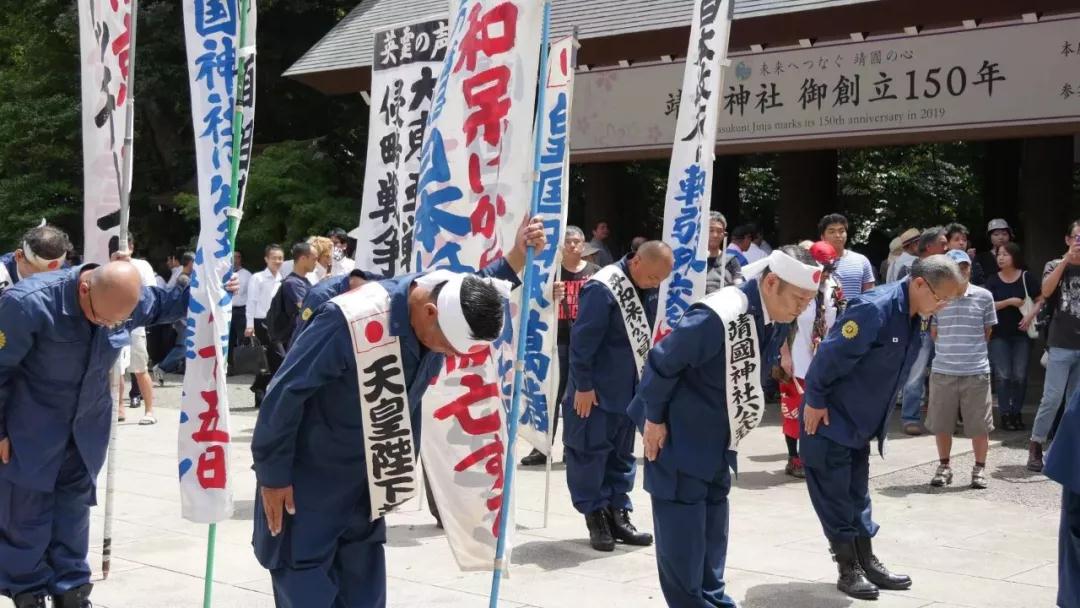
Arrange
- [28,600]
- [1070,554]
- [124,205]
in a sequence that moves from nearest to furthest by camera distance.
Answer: [1070,554] → [28,600] → [124,205]

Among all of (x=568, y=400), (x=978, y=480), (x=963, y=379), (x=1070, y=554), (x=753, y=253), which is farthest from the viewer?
(x=753, y=253)

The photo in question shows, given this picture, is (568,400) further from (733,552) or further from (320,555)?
(320,555)

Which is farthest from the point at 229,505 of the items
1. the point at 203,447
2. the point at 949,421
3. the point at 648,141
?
the point at 648,141

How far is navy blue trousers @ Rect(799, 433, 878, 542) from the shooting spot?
642 cm

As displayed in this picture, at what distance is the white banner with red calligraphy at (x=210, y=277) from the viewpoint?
583cm

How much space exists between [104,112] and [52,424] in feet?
5.77

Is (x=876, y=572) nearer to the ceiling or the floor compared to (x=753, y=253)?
nearer to the floor

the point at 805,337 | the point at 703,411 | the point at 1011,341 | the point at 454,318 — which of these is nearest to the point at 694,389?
the point at 703,411

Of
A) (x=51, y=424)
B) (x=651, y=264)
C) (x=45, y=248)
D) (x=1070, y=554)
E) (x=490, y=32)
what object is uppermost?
(x=490, y=32)

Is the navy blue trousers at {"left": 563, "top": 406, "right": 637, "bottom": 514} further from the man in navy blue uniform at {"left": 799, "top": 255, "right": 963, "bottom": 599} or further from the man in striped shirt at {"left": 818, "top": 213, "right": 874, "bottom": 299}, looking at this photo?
the man in striped shirt at {"left": 818, "top": 213, "right": 874, "bottom": 299}

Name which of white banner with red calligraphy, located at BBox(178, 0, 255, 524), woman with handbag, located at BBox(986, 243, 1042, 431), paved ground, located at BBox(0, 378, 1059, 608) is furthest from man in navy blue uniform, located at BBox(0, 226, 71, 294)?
woman with handbag, located at BBox(986, 243, 1042, 431)

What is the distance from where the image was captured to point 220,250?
232 inches

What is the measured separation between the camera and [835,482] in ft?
21.1

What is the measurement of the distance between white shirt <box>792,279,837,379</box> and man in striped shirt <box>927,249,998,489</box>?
2.76 ft
